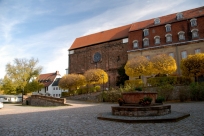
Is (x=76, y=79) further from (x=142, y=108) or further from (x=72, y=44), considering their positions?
(x=142, y=108)

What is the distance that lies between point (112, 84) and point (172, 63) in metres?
16.4

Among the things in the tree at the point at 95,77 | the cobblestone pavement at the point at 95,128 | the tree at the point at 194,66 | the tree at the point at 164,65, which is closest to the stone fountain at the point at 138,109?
the cobblestone pavement at the point at 95,128

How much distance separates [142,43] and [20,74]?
26.9 meters

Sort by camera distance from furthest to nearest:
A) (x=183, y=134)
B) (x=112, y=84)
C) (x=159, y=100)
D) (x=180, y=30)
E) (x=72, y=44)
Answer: (x=72, y=44)
(x=112, y=84)
(x=180, y=30)
(x=159, y=100)
(x=183, y=134)

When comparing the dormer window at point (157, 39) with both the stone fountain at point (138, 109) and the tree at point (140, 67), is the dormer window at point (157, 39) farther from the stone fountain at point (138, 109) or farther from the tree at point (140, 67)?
the stone fountain at point (138, 109)

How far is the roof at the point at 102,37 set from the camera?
42.1 metres

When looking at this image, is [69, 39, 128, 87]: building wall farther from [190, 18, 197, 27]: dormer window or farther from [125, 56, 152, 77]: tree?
[190, 18, 197, 27]: dormer window

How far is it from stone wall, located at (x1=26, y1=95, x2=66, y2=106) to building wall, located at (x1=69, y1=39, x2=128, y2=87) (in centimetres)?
1585

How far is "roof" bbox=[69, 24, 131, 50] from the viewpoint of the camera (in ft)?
138

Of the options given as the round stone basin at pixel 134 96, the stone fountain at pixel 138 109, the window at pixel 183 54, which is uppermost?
the window at pixel 183 54

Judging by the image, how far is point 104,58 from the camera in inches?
1673

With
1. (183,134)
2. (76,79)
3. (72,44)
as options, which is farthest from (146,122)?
(72,44)

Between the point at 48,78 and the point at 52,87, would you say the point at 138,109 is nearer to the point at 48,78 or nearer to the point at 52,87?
the point at 52,87

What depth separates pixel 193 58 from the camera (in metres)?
23.8
